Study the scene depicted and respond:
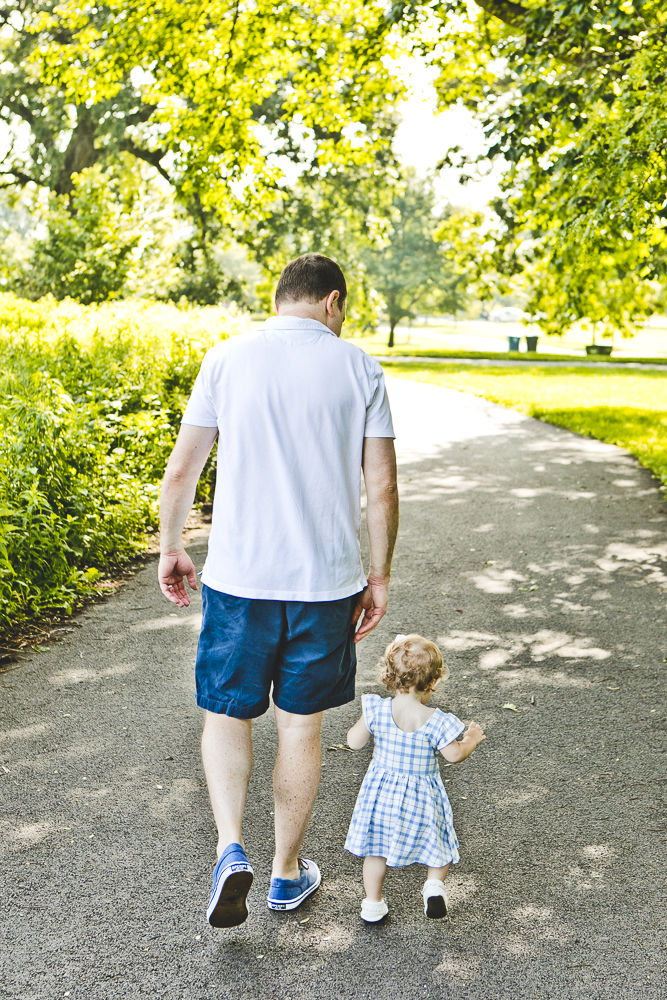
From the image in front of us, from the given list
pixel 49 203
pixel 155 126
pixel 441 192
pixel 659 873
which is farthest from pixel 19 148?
pixel 441 192

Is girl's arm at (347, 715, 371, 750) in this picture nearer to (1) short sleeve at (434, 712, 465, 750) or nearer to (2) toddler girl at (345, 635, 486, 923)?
(2) toddler girl at (345, 635, 486, 923)

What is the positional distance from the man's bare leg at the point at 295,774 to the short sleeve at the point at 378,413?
2.97ft

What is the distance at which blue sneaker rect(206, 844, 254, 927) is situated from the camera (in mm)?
2543

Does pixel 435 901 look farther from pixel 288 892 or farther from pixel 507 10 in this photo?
pixel 507 10

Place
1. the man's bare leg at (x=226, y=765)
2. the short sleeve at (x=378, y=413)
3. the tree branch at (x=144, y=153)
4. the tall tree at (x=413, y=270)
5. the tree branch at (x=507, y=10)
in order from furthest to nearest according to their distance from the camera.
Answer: the tall tree at (x=413, y=270) → the tree branch at (x=144, y=153) → the tree branch at (x=507, y=10) → the man's bare leg at (x=226, y=765) → the short sleeve at (x=378, y=413)

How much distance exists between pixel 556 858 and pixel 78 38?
13.2 m

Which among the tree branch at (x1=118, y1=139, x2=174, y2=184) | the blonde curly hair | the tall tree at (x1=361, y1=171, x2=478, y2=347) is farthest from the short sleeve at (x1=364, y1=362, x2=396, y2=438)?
the tall tree at (x1=361, y1=171, x2=478, y2=347)

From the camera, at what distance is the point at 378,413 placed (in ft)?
8.79

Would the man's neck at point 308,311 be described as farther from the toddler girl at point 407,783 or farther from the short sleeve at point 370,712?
the short sleeve at point 370,712

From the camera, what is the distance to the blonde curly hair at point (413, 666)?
282 centimetres

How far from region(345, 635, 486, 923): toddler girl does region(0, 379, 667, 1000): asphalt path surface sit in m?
0.16

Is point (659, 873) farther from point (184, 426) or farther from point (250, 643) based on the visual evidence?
point (184, 426)

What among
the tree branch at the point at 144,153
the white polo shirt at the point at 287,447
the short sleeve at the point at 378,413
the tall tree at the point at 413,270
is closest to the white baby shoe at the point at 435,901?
the white polo shirt at the point at 287,447

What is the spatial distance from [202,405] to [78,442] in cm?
375
